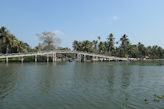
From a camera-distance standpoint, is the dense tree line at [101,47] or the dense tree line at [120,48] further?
the dense tree line at [120,48]

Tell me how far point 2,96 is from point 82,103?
6.65m

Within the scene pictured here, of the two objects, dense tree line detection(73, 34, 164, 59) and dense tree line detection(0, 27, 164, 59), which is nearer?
dense tree line detection(0, 27, 164, 59)

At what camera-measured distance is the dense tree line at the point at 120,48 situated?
88.5 meters

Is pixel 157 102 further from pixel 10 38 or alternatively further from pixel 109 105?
pixel 10 38

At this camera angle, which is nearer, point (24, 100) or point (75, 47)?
point (24, 100)

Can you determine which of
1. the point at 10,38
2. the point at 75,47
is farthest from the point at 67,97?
the point at 75,47

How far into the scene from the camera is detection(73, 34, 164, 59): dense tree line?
88500 millimetres

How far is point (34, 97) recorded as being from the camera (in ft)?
36.9

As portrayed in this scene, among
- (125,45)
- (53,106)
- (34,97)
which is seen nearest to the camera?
(53,106)

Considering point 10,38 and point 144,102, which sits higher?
point 10,38

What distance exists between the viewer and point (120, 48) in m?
98.5

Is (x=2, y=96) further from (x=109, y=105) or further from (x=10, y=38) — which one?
(x=10, y=38)

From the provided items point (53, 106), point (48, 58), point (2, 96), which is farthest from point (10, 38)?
point (53, 106)

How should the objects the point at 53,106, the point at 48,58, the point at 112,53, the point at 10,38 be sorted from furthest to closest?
the point at 112,53 → the point at 48,58 → the point at 10,38 → the point at 53,106
